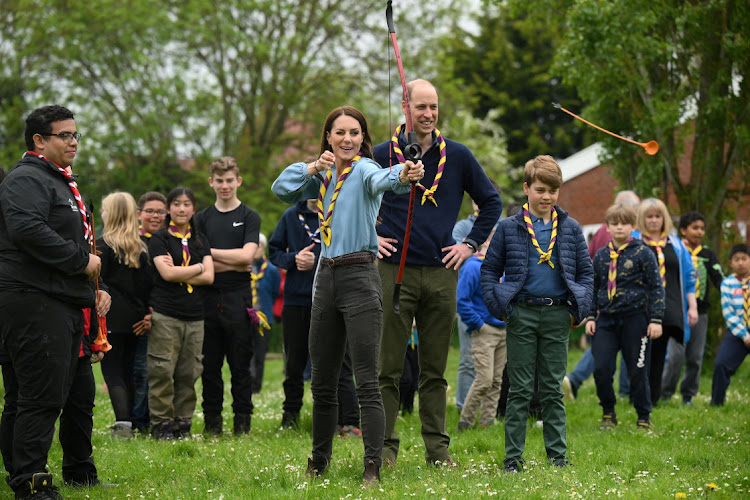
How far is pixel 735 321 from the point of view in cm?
1005

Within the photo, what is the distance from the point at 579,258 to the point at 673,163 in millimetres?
9443

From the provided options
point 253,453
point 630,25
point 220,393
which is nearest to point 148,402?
point 220,393

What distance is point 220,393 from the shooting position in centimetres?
855

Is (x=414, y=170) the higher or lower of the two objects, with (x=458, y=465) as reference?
higher

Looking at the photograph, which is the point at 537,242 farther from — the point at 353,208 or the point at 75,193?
the point at 75,193

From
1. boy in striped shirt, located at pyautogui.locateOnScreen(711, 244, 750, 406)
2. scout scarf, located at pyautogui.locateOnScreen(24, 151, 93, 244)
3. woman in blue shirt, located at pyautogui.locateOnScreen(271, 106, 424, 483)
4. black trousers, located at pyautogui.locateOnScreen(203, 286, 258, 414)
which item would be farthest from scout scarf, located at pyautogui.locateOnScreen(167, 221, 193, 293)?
boy in striped shirt, located at pyautogui.locateOnScreen(711, 244, 750, 406)

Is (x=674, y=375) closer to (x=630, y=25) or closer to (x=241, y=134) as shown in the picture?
(x=630, y=25)

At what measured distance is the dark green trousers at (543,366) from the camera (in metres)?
6.57

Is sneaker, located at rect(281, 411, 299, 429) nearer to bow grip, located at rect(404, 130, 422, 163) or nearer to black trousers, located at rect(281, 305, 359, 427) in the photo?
black trousers, located at rect(281, 305, 359, 427)

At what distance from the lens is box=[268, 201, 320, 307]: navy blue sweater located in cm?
863

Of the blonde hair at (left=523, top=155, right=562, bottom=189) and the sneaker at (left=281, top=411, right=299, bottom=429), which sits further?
the sneaker at (left=281, top=411, right=299, bottom=429)

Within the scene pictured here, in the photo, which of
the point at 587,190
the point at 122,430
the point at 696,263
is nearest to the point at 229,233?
the point at 122,430

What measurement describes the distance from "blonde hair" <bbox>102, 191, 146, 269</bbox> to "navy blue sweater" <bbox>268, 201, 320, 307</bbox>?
129 centimetres

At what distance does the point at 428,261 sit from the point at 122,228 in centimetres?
348
